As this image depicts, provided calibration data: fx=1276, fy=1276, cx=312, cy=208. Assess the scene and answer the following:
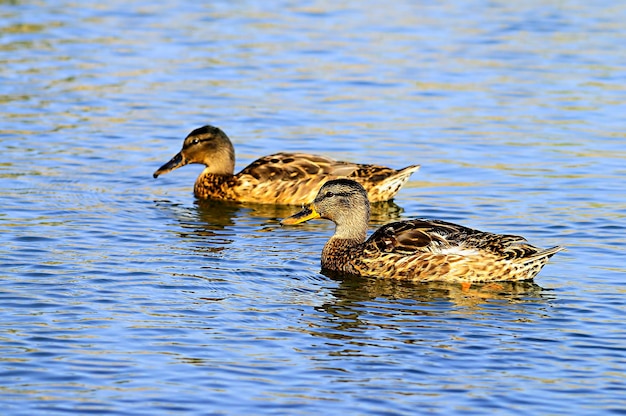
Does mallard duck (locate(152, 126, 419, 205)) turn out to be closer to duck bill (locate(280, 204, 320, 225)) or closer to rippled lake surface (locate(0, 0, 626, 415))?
rippled lake surface (locate(0, 0, 626, 415))

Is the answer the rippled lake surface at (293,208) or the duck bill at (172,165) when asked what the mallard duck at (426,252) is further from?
the duck bill at (172,165)

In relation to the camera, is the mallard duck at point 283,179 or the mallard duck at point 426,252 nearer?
the mallard duck at point 426,252

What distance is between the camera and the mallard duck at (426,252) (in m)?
12.0

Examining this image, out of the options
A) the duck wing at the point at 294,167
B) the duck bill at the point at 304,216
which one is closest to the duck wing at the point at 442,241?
the duck bill at the point at 304,216

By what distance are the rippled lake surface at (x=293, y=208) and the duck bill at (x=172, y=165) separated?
1.00 feet

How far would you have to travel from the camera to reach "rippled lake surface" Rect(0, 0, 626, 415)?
9336mm

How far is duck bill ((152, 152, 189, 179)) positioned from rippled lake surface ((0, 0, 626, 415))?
31 cm

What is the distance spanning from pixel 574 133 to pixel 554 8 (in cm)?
953

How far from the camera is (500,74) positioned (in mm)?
22609

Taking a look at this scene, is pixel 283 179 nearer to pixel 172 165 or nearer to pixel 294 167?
pixel 294 167

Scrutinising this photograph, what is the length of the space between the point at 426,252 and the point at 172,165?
5.35m

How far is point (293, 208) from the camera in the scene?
629 inches

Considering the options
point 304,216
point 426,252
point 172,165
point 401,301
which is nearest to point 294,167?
point 172,165

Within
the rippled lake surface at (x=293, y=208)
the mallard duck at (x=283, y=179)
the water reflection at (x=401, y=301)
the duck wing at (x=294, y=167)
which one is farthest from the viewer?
the duck wing at (x=294, y=167)
